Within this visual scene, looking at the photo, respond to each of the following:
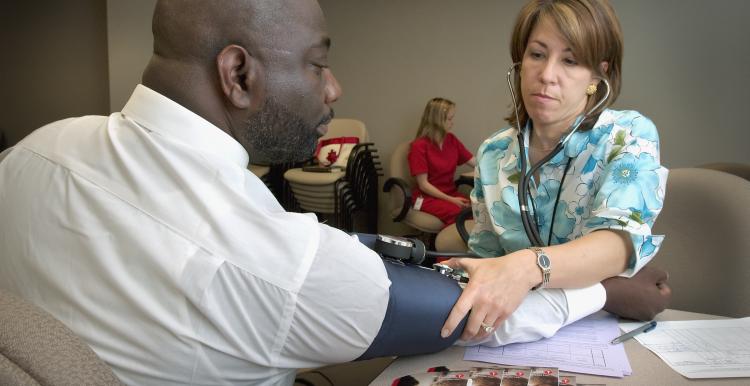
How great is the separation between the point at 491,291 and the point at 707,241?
0.81 meters

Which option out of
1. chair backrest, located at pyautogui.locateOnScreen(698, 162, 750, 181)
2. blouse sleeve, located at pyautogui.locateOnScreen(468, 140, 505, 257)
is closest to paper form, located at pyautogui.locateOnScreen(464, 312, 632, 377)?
blouse sleeve, located at pyautogui.locateOnScreen(468, 140, 505, 257)

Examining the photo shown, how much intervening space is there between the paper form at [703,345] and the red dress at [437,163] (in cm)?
301

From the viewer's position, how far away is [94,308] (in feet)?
2.27

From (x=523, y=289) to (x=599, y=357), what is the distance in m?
0.16

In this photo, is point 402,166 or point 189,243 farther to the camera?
point 402,166

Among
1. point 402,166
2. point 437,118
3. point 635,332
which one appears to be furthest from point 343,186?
point 635,332

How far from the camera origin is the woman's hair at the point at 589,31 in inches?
49.3

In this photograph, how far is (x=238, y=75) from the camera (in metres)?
0.87

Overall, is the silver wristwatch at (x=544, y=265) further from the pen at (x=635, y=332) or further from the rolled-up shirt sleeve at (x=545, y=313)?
the pen at (x=635, y=332)

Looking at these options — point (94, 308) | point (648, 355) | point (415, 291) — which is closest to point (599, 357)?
point (648, 355)

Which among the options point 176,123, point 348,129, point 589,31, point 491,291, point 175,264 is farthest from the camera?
point 348,129

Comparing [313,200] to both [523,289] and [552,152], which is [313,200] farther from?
[523,289]

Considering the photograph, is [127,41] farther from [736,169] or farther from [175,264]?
[175,264]

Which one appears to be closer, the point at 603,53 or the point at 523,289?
the point at 523,289
